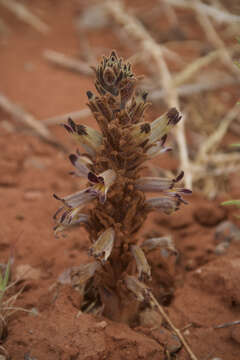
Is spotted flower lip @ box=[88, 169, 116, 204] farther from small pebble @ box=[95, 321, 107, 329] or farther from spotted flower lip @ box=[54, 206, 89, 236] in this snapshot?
small pebble @ box=[95, 321, 107, 329]

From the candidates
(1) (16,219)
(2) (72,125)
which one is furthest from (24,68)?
(2) (72,125)

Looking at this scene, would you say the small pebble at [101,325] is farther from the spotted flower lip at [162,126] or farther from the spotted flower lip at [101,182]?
the spotted flower lip at [162,126]

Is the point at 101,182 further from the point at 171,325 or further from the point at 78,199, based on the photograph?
the point at 171,325

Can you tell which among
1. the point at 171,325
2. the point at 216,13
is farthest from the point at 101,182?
the point at 216,13

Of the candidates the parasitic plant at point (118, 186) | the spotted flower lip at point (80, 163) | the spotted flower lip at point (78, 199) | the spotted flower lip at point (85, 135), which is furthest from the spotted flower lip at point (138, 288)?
the spotted flower lip at point (85, 135)

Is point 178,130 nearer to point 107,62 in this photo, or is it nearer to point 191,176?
point 191,176
